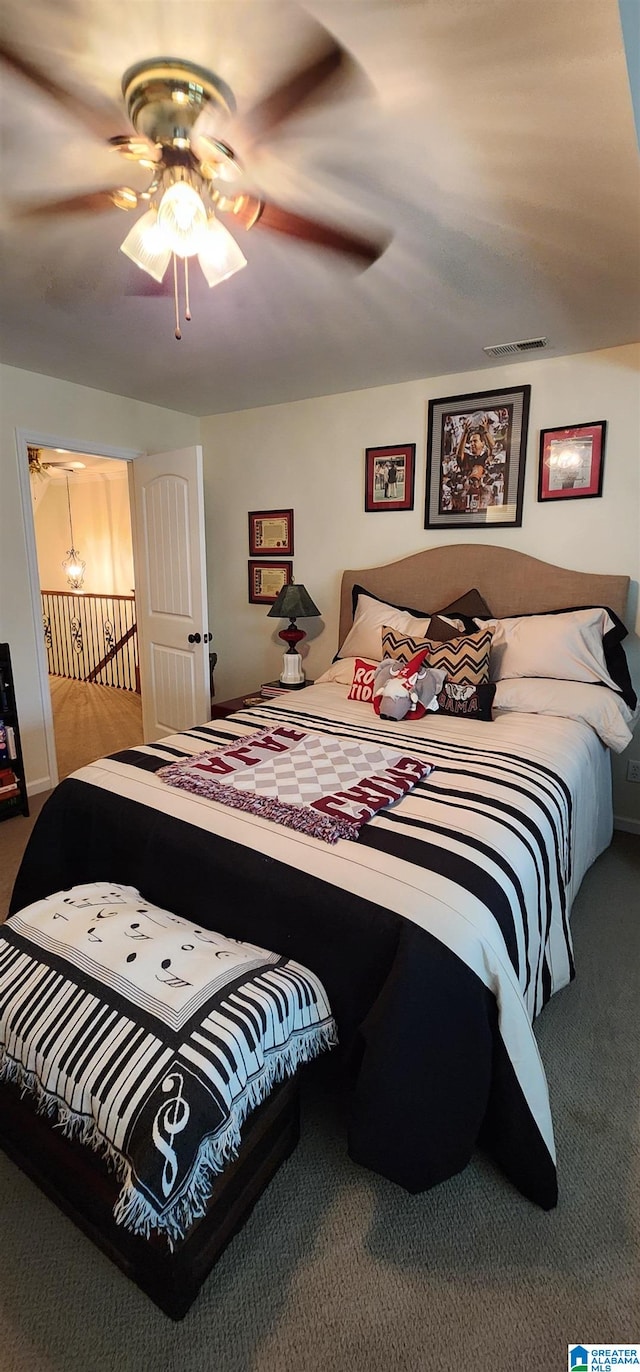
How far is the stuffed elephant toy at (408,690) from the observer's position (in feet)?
8.25

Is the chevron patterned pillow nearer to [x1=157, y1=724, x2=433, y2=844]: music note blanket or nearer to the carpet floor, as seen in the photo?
[x1=157, y1=724, x2=433, y2=844]: music note blanket

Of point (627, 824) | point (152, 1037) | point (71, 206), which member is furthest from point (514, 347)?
point (152, 1037)

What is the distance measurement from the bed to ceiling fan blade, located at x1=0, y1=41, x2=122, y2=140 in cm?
169

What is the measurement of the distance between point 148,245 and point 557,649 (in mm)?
2136

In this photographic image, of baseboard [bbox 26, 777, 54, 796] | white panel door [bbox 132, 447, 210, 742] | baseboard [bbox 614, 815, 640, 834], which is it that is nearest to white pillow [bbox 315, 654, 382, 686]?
white panel door [bbox 132, 447, 210, 742]

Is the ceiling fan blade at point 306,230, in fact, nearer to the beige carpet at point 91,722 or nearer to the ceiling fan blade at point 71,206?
the ceiling fan blade at point 71,206

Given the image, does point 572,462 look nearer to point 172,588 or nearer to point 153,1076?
point 172,588

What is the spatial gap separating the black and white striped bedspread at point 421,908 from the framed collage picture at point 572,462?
1491 mm

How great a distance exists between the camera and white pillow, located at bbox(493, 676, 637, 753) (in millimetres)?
2449

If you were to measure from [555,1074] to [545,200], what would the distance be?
A: 7.94ft

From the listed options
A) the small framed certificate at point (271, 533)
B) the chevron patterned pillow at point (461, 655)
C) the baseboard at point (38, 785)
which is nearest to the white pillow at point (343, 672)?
the chevron patterned pillow at point (461, 655)

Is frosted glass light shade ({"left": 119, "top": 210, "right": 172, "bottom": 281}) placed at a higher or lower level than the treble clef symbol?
higher

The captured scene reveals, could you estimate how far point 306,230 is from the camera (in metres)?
1.78

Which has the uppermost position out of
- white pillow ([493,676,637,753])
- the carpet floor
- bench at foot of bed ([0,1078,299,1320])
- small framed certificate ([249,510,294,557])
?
small framed certificate ([249,510,294,557])
